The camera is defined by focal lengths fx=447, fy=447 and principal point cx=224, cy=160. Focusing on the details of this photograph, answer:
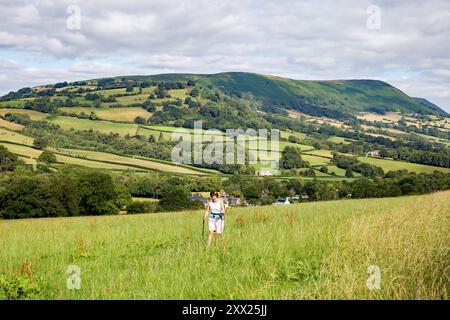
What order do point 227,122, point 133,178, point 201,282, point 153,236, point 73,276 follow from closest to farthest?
point 201,282
point 73,276
point 153,236
point 133,178
point 227,122

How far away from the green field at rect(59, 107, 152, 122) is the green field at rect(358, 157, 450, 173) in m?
89.8

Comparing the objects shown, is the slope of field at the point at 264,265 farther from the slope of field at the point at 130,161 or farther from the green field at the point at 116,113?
the green field at the point at 116,113

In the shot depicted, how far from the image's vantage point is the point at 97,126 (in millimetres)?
158000

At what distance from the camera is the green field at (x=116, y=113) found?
566ft

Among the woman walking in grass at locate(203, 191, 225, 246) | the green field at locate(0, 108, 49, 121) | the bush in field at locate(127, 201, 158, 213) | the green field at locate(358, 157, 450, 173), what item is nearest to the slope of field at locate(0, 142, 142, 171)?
the bush in field at locate(127, 201, 158, 213)

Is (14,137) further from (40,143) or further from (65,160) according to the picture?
(65,160)

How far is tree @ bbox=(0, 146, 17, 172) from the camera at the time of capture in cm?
8556

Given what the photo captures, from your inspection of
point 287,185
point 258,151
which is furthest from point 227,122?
point 287,185

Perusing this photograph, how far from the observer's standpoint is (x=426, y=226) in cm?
1089

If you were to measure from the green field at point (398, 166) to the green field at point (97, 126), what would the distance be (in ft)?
251

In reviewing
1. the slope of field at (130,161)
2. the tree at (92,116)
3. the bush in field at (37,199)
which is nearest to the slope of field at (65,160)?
the slope of field at (130,161)

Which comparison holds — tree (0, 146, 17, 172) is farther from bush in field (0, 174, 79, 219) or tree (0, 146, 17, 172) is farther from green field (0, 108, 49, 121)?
green field (0, 108, 49, 121)
